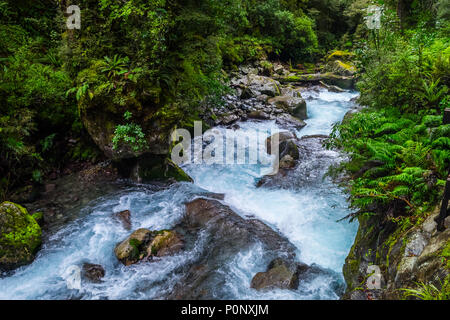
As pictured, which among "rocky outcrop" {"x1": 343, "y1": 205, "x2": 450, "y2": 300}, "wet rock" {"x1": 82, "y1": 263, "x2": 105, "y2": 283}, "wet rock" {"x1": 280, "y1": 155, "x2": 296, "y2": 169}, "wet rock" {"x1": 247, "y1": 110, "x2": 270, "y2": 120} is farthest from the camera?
"wet rock" {"x1": 247, "y1": 110, "x2": 270, "y2": 120}

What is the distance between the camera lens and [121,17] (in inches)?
295

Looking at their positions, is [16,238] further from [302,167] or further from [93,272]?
[302,167]

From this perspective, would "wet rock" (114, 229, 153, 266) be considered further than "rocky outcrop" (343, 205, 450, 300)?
Yes

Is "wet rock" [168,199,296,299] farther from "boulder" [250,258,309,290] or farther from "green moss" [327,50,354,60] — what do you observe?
"green moss" [327,50,354,60]

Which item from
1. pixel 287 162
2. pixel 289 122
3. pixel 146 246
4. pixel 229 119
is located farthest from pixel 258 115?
pixel 146 246

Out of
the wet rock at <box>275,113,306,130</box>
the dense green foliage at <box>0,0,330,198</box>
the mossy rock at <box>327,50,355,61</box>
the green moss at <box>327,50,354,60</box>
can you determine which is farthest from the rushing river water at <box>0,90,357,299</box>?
the green moss at <box>327,50,354,60</box>

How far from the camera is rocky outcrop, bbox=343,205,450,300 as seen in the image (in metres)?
3.18

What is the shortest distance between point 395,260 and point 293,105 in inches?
473

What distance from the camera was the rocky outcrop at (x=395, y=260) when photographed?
125 inches

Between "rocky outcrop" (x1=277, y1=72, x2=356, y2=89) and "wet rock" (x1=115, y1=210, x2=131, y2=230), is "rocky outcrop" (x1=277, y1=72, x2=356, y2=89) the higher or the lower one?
the higher one

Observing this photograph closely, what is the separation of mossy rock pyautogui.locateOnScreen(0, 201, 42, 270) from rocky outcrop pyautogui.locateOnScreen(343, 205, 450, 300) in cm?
615

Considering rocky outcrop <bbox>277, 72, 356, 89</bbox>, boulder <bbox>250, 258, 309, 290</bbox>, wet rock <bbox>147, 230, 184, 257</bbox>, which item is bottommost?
boulder <bbox>250, 258, 309, 290</bbox>

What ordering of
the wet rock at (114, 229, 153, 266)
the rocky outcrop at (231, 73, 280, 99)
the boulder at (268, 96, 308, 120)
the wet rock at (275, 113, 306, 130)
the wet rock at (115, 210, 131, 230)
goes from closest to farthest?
the wet rock at (114, 229, 153, 266)
the wet rock at (115, 210, 131, 230)
the wet rock at (275, 113, 306, 130)
the boulder at (268, 96, 308, 120)
the rocky outcrop at (231, 73, 280, 99)
